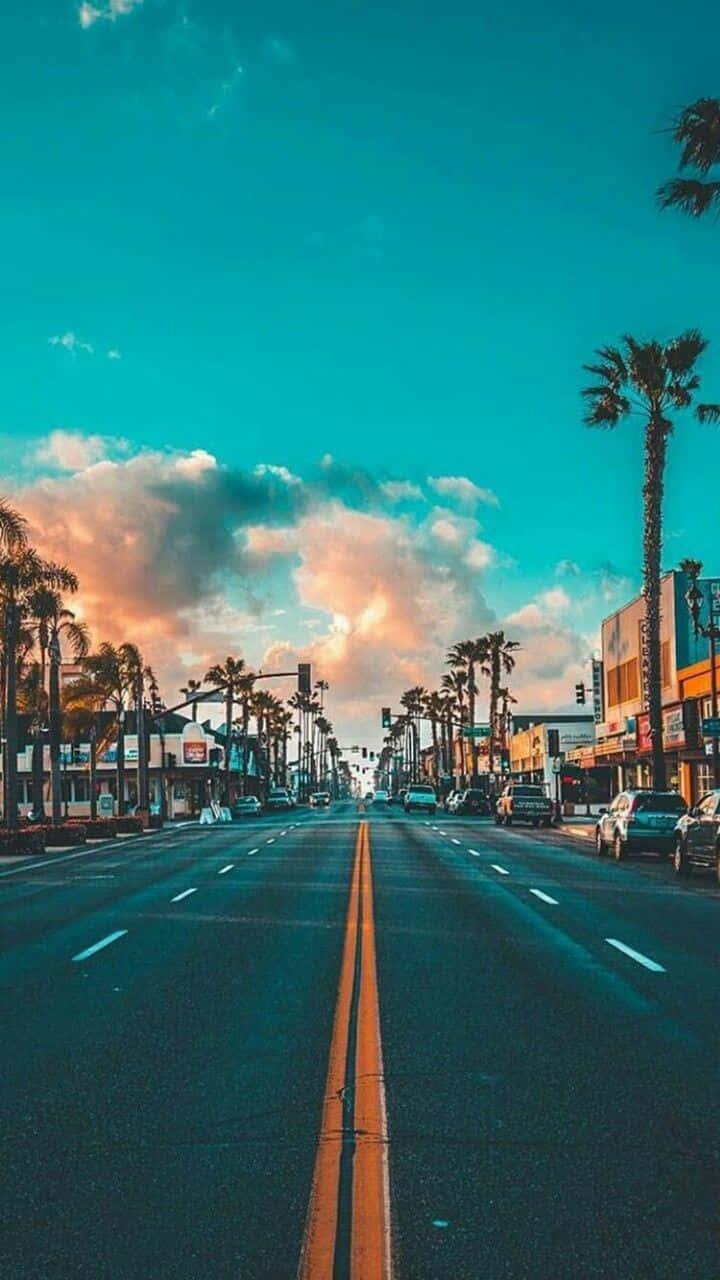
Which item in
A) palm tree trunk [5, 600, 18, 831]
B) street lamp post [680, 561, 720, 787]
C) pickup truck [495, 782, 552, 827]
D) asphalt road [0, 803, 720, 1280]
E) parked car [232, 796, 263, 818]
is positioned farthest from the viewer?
parked car [232, 796, 263, 818]

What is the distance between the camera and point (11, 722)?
4594 centimetres

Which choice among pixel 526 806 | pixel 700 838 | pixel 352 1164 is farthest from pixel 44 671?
pixel 352 1164

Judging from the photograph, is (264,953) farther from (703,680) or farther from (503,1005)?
(703,680)

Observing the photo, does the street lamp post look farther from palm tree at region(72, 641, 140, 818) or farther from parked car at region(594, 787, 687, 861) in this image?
palm tree at region(72, 641, 140, 818)

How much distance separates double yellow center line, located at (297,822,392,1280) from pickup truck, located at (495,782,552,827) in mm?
51018

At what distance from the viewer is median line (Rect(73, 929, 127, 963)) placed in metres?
14.8

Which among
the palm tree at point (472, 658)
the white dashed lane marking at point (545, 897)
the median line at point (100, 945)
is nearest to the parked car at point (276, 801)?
the palm tree at point (472, 658)

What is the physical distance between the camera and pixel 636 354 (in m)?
44.7

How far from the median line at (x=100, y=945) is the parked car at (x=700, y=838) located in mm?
12425

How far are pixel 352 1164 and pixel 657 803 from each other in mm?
28590

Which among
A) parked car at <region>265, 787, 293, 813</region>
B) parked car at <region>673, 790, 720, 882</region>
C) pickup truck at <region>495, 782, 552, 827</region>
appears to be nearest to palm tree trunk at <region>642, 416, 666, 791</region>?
parked car at <region>673, 790, 720, 882</region>

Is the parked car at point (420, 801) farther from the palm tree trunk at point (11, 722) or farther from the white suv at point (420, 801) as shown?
the palm tree trunk at point (11, 722)

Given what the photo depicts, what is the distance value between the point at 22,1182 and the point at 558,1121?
2.85 meters

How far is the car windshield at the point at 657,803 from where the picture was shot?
3403 centimetres
